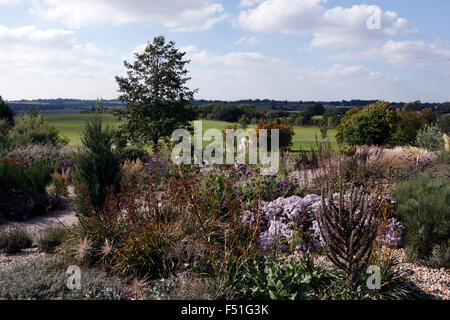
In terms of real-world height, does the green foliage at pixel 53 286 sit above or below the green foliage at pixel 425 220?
below

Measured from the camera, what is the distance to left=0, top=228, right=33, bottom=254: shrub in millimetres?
5123

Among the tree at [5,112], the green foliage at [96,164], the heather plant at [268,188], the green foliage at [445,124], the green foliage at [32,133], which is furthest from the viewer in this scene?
the green foliage at [445,124]

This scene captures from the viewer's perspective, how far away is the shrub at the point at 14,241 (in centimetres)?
512

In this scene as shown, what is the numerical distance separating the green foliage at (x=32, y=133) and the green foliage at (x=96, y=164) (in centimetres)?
958

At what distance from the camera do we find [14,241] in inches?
204

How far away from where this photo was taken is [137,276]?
12.8ft

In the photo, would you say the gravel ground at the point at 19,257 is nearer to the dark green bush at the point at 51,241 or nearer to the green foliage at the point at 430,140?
the dark green bush at the point at 51,241

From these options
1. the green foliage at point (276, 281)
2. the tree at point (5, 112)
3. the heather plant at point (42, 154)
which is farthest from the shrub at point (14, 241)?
the tree at point (5, 112)

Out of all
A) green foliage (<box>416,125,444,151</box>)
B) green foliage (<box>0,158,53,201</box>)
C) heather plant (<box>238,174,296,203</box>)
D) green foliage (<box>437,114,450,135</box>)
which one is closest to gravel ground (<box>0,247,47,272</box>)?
green foliage (<box>0,158,53,201</box>)

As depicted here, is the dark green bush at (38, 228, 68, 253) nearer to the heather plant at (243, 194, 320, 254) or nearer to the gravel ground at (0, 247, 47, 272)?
the gravel ground at (0, 247, 47, 272)

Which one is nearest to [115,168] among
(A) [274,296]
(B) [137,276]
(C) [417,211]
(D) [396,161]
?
(B) [137,276]

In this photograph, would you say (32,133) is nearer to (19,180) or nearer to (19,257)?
(19,180)

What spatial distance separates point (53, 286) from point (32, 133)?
14.5m

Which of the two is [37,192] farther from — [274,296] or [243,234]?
[274,296]
